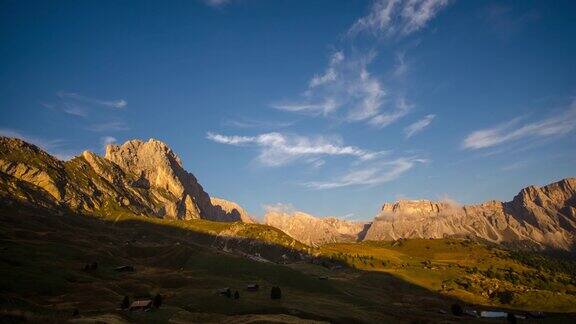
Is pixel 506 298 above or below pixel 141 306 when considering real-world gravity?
above

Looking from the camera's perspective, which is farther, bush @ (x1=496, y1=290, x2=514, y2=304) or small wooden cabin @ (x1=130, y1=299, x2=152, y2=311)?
bush @ (x1=496, y1=290, x2=514, y2=304)

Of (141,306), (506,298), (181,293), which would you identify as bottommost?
(141,306)

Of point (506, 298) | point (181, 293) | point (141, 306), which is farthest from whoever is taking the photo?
point (506, 298)

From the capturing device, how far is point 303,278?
6452 inches

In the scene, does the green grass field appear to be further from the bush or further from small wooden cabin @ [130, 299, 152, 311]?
small wooden cabin @ [130, 299, 152, 311]

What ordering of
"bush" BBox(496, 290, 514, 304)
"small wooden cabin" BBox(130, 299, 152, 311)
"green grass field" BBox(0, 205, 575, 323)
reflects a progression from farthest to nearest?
"bush" BBox(496, 290, 514, 304)
"small wooden cabin" BBox(130, 299, 152, 311)
"green grass field" BBox(0, 205, 575, 323)

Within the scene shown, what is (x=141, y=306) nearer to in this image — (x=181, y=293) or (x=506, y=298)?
(x=181, y=293)

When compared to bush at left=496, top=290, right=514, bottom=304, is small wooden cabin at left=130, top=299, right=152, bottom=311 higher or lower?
lower

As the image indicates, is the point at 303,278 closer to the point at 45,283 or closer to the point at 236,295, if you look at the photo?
the point at 236,295

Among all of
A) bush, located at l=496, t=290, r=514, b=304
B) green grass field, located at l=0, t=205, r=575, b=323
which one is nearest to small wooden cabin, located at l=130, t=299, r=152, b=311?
green grass field, located at l=0, t=205, r=575, b=323

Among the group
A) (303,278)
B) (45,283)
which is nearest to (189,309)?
(45,283)

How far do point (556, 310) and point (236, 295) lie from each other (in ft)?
450

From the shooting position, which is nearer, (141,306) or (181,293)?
(141,306)

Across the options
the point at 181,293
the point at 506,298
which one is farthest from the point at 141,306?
the point at 506,298
